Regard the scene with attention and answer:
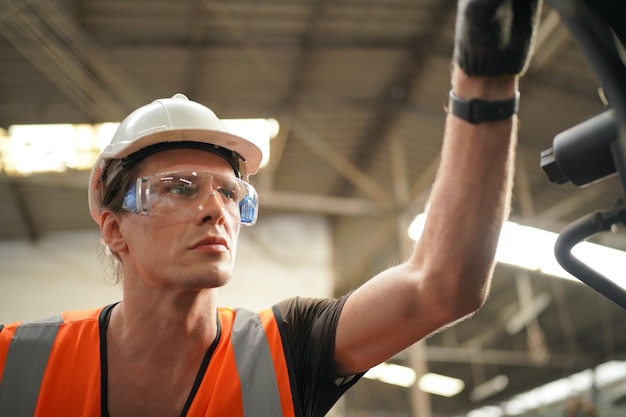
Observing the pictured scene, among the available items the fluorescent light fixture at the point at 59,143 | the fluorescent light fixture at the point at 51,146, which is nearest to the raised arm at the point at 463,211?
the fluorescent light fixture at the point at 59,143

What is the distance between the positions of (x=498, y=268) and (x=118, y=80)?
8781 millimetres

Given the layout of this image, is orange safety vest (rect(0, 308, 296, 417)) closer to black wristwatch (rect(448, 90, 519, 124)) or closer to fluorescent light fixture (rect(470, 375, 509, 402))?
black wristwatch (rect(448, 90, 519, 124))

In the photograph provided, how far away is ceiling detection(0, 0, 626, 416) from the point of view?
827cm

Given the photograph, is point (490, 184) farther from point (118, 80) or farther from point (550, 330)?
point (550, 330)

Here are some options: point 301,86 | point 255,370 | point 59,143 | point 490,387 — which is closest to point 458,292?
point 255,370

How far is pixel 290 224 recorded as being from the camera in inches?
625

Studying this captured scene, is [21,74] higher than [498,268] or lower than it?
higher

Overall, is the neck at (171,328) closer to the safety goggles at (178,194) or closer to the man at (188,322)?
the man at (188,322)

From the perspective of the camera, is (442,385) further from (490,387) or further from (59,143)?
(59,143)

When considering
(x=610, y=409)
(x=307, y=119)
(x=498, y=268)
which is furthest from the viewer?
(x=498, y=268)

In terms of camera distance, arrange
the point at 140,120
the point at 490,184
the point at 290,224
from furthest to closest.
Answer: the point at 290,224, the point at 140,120, the point at 490,184

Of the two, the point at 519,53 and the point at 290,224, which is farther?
the point at 290,224

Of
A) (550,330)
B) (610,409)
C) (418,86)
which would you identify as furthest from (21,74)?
(550,330)

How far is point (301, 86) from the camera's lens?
1016 cm
